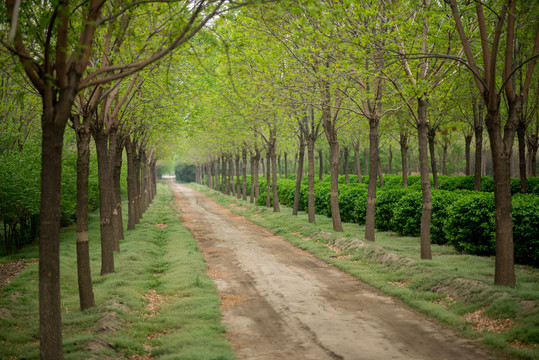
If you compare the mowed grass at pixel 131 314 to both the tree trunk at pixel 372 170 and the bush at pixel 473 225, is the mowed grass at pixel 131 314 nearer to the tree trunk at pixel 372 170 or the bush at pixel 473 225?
the tree trunk at pixel 372 170

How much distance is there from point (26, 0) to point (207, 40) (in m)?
2.73

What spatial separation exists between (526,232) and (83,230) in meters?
10.7

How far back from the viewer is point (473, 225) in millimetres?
12273

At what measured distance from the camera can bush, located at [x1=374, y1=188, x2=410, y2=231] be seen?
1752cm

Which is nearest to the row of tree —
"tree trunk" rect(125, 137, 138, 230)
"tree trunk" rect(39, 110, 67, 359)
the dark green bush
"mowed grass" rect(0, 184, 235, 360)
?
the dark green bush

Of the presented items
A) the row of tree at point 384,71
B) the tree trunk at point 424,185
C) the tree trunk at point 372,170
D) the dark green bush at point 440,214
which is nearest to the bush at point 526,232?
the row of tree at point 384,71

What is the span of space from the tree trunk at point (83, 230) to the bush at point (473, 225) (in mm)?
10345

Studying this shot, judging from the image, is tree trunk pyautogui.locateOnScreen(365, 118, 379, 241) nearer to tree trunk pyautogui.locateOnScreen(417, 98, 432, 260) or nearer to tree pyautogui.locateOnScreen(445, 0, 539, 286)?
tree trunk pyautogui.locateOnScreen(417, 98, 432, 260)

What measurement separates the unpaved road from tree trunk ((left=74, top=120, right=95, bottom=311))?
291 cm

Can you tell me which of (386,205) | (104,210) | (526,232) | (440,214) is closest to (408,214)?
(386,205)

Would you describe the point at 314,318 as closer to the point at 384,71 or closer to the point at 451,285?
the point at 451,285

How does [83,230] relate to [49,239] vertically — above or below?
below

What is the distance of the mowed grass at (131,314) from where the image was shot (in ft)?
21.3

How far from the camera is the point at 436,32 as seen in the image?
503 inches
